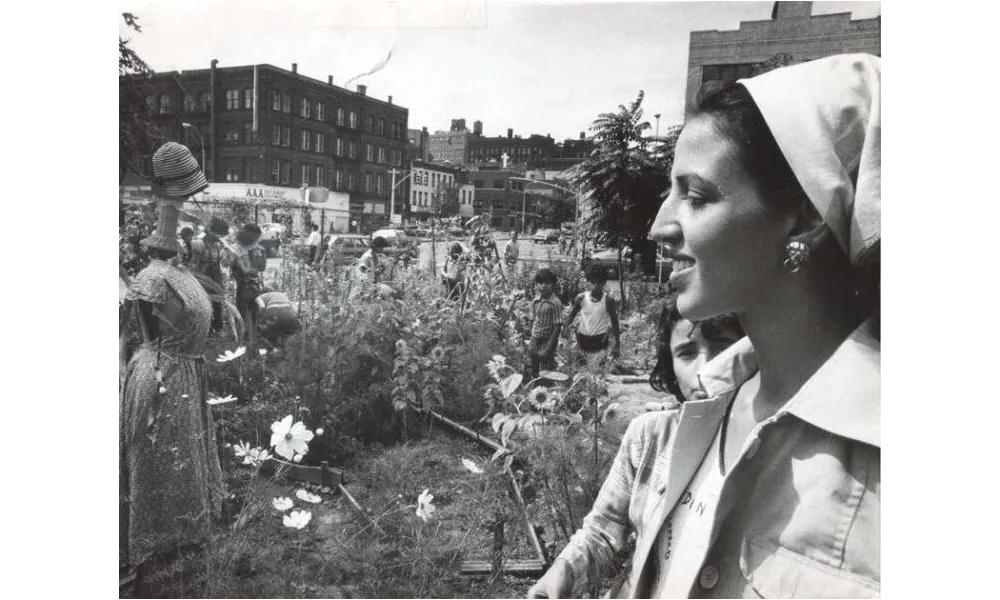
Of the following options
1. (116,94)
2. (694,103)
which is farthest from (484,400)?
(116,94)

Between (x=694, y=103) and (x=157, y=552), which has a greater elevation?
(x=694, y=103)

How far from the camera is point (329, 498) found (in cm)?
303

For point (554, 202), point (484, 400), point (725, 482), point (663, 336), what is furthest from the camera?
point (484, 400)

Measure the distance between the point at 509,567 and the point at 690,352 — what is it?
115cm

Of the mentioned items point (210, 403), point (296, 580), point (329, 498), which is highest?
point (210, 403)

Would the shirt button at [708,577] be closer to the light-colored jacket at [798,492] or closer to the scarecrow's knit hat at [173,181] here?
the light-colored jacket at [798,492]

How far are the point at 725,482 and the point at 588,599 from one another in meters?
0.98

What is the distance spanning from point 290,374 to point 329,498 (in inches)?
23.2

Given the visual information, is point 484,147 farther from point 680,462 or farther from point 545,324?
point 680,462

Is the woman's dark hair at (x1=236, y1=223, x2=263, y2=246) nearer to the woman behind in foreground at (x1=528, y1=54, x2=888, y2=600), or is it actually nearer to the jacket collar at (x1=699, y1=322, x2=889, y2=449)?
the woman behind in foreground at (x1=528, y1=54, x2=888, y2=600)

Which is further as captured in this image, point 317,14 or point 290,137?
point 290,137

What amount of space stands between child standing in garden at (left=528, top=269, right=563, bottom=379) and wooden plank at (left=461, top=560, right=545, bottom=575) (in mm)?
733

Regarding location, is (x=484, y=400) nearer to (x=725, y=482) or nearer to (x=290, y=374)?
(x=290, y=374)

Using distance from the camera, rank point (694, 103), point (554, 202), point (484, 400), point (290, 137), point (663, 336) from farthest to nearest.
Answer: point (290, 137) → point (484, 400) → point (554, 202) → point (663, 336) → point (694, 103)
